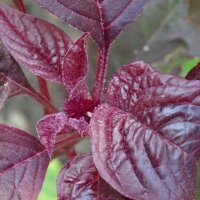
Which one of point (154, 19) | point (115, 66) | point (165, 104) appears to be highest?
point (154, 19)

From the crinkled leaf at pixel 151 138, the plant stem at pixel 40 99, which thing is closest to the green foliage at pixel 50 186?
the plant stem at pixel 40 99

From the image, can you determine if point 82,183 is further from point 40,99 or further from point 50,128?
point 40,99

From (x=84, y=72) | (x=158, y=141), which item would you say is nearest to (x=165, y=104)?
(x=158, y=141)

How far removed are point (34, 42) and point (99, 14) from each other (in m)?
0.10

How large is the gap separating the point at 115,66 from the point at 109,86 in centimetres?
50

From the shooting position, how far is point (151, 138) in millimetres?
643

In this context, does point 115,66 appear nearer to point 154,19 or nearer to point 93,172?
point 154,19

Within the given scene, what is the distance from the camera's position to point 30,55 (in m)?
0.76

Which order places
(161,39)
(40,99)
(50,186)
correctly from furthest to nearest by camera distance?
(50,186), (161,39), (40,99)

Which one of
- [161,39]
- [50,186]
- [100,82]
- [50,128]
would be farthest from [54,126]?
[50,186]

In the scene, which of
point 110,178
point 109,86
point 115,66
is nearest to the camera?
point 110,178

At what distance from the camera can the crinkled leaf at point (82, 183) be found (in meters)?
0.69

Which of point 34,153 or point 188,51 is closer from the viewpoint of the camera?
point 34,153

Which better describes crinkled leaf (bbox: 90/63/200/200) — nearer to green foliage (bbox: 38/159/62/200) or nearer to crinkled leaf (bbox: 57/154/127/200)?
crinkled leaf (bbox: 57/154/127/200)
